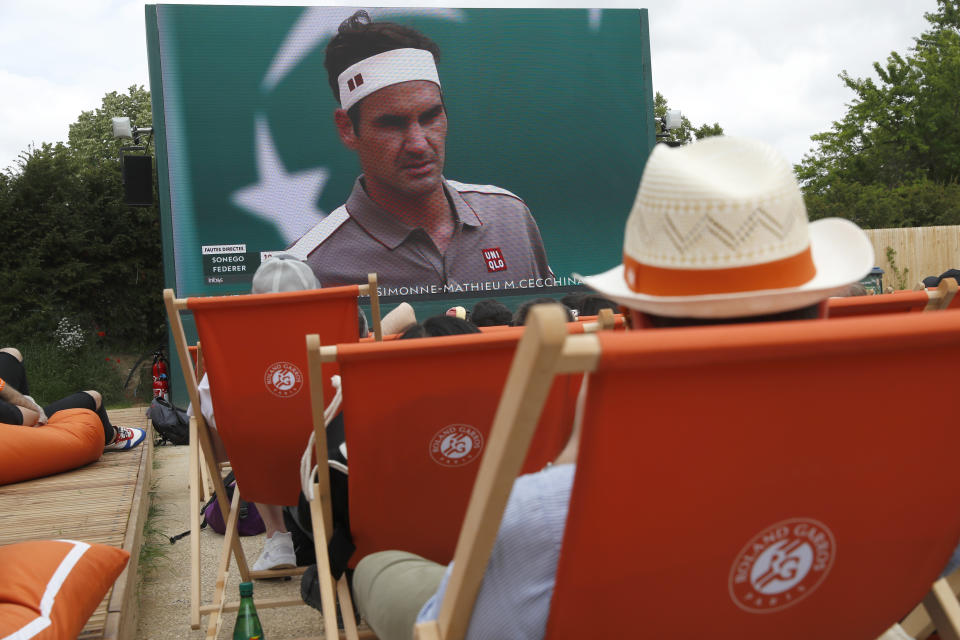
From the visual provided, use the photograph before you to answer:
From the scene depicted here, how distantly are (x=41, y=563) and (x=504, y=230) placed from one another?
769 centimetres

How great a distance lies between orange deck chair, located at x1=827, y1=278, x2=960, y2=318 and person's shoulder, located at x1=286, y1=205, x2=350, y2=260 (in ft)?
23.7

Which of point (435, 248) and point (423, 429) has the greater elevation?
point (435, 248)

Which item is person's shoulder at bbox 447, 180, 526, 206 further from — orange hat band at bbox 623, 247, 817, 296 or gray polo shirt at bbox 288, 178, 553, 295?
orange hat band at bbox 623, 247, 817, 296

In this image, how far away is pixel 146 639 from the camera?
111 inches

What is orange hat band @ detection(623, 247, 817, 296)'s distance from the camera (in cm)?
91

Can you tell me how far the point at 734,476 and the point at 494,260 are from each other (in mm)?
8562

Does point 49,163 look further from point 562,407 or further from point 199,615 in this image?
point 562,407

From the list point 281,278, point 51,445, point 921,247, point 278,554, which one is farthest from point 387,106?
point 921,247

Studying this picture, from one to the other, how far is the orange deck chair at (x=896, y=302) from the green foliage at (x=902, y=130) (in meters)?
22.0

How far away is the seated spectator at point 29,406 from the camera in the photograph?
13.4 ft

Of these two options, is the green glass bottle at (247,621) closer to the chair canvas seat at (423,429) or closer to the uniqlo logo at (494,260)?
the chair canvas seat at (423,429)

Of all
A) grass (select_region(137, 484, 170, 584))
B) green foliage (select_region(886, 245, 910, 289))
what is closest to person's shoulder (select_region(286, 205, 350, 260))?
grass (select_region(137, 484, 170, 584))

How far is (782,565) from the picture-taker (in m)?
0.86

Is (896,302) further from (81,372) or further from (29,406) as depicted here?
(81,372)
